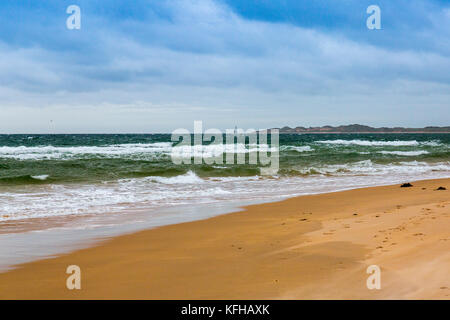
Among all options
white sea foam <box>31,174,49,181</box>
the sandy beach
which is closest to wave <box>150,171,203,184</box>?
white sea foam <box>31,174,49,181</box>

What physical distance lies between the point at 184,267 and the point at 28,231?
161 inches

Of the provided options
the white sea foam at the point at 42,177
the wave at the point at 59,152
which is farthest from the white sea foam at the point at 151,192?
the wave at the point at 59,152

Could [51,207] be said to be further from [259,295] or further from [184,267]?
[259,295]

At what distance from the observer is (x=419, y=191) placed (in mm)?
13352

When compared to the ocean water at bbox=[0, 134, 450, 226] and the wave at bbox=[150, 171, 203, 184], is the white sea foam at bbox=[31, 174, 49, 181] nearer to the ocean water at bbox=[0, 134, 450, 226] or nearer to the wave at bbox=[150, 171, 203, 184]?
the ocean water at bbox=[0, 134, 450, 226]

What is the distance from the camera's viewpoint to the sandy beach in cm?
418

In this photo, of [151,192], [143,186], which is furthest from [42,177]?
[151,192]

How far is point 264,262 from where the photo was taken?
526cm

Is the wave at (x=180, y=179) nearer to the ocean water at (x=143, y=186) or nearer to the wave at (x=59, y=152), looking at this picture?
the ocean water at (x=143, y=186)

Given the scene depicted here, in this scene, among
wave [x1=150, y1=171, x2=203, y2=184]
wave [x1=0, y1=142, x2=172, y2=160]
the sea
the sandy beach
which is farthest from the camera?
wave [x1=0, y1=142, x2=172, y2=160]

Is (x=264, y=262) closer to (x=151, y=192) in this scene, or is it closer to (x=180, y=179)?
(x=151, y=192)

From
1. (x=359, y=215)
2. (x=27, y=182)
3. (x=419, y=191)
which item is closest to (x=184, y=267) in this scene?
(x=359, y=215)

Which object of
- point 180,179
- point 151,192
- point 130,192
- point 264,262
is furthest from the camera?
point 180,179
